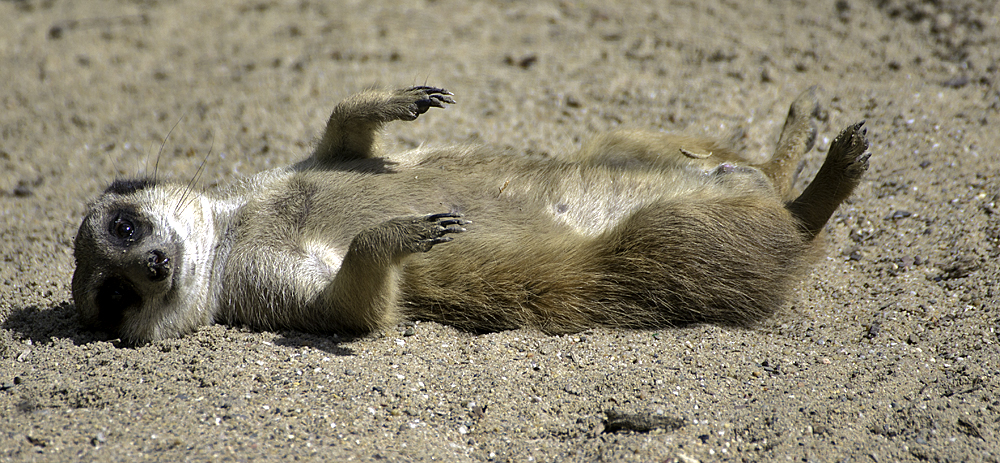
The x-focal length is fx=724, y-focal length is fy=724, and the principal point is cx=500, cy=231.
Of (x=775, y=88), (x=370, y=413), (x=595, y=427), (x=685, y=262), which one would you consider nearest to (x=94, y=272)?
(x=370, y=413)

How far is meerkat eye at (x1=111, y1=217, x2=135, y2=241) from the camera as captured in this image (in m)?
3.32

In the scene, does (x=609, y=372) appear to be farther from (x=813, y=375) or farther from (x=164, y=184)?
(x=164, y=184)

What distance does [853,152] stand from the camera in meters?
3.42

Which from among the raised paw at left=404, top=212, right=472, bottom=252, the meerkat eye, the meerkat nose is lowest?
the meerkat nose

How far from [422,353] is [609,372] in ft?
2.75

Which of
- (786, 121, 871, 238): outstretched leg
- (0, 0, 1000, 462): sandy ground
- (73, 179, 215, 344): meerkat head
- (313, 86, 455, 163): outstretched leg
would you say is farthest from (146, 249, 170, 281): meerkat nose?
(786, 121, 871, 238): outstretched leg

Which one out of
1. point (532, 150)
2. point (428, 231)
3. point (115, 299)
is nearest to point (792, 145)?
point (532, 150)

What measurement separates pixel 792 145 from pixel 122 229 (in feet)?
11.5

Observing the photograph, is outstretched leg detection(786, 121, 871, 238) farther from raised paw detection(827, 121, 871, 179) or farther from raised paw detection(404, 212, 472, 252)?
raised paw detection(404, 212, 472, 252)

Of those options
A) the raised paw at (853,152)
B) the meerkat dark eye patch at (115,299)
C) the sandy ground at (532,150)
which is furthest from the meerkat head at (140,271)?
the raised paw at (853,152)

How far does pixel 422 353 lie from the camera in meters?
3.26

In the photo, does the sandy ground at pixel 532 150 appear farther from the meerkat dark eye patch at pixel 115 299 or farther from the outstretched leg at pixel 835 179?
the outstretched leg at pixel 835 179

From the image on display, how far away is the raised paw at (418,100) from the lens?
12.1ft

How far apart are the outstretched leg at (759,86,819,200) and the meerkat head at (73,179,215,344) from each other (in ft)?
9.88
